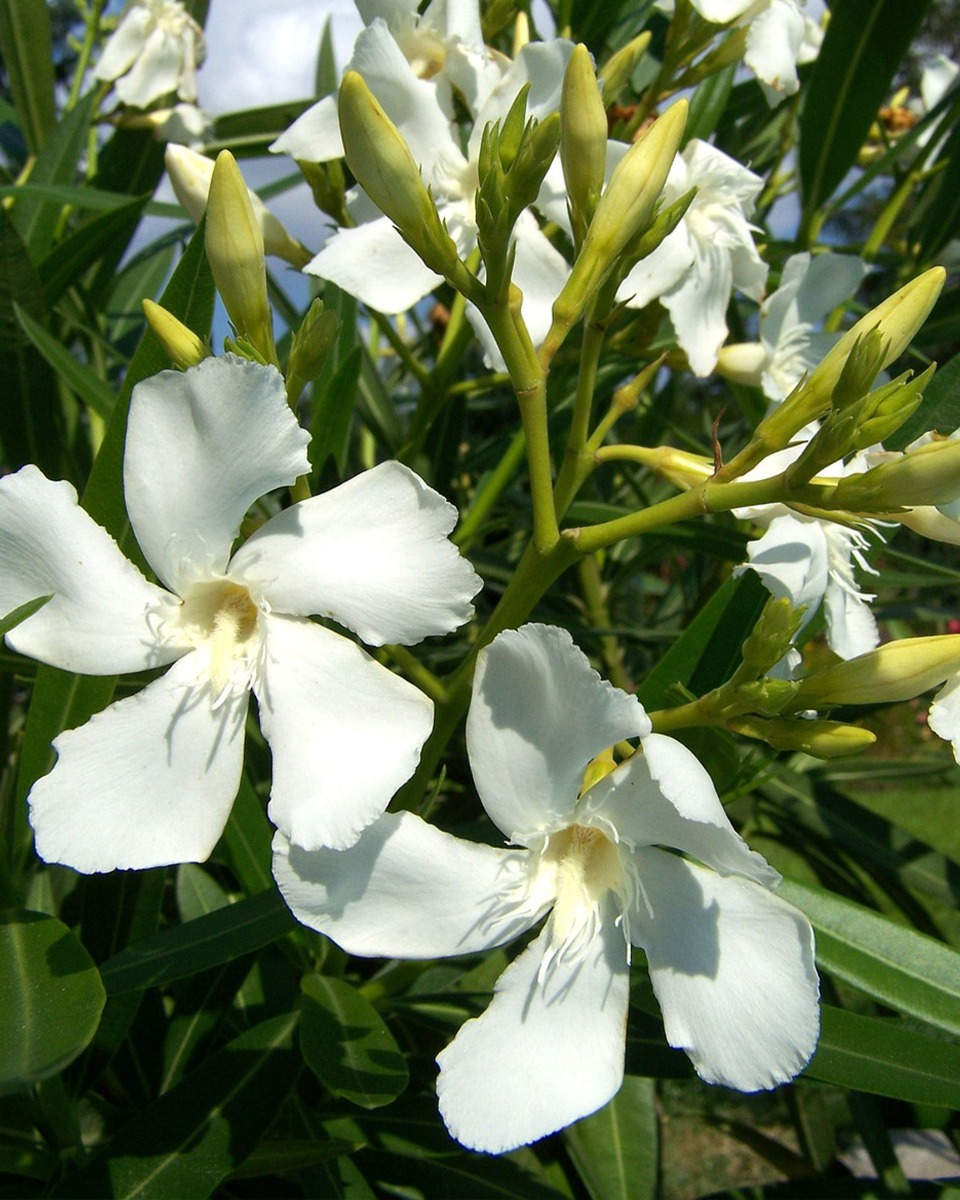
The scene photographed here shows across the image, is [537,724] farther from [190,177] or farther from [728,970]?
[190,177]

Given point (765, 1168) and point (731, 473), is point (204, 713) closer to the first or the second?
point (731, 473)

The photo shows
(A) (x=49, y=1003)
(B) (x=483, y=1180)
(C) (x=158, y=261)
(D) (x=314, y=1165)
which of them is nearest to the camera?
(A) (x=49, y=1003)

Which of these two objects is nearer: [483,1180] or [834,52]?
[483,1180]

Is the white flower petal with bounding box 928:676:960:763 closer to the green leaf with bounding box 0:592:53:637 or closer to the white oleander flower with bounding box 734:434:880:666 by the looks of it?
the white oleander flower with bounding box 734:434:880:666

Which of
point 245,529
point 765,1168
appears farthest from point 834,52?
point 765,1168

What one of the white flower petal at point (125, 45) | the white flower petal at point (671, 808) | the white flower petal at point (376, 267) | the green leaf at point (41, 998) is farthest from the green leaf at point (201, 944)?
the white flower petal at point (125, 45)

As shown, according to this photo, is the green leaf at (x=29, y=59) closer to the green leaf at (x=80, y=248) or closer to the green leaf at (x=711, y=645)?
the green leaf at (x=80, y=248)

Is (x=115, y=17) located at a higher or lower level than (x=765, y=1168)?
higher
